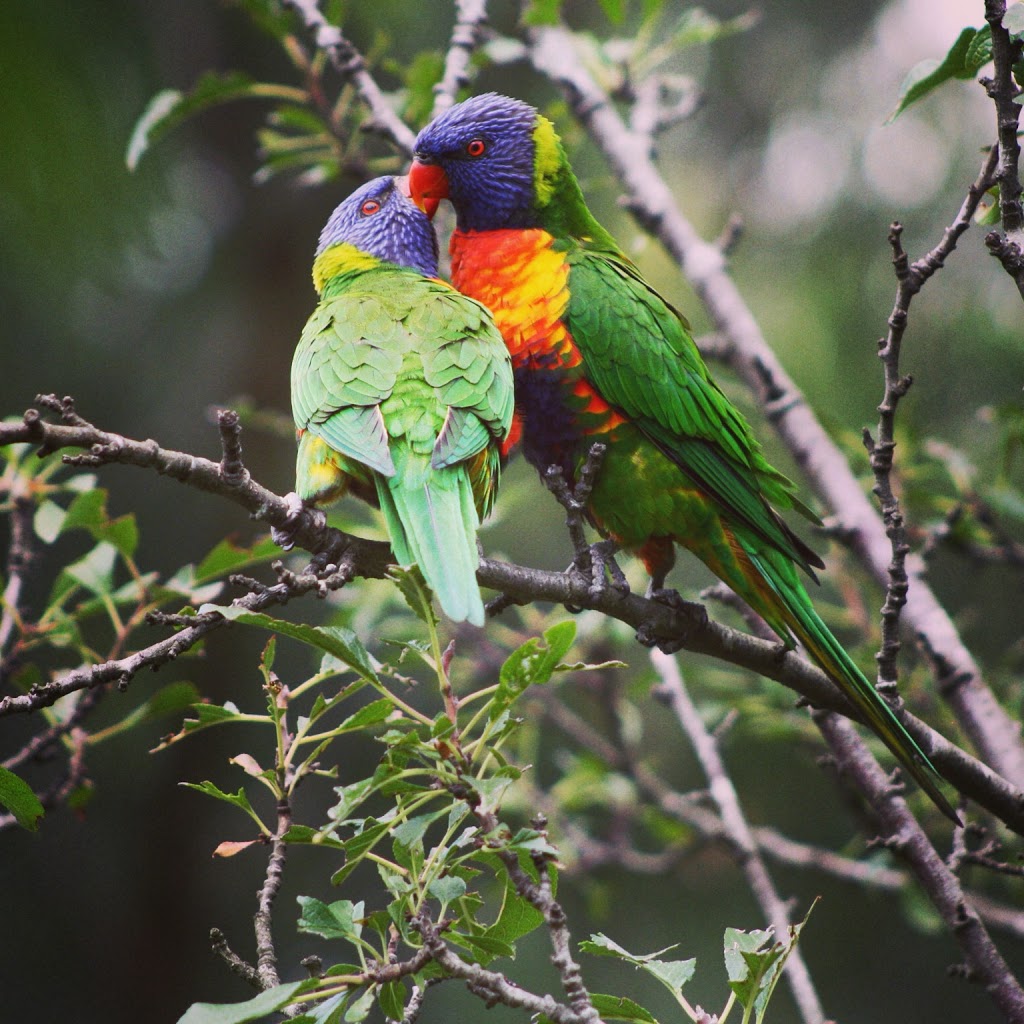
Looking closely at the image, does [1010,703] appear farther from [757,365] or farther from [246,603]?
[246,603]

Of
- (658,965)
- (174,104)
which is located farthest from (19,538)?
(658,965)

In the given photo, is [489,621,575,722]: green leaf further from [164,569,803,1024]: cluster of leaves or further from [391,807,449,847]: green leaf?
[391,807,449,847]: green leaf

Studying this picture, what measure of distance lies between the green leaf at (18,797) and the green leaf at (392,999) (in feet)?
1.47

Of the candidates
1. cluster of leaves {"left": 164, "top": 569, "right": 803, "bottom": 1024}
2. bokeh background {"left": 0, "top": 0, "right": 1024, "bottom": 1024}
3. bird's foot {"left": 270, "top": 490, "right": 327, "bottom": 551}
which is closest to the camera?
cluster of leaves {"left": 164, "top": 569, "right": 803, "bottom": 1024}

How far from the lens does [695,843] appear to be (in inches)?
114

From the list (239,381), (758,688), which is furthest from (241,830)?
(758,688)

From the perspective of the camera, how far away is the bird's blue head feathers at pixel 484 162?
2266 mm

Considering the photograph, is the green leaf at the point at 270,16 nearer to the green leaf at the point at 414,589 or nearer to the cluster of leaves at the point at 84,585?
the cluster of leaves at the point at 84,585

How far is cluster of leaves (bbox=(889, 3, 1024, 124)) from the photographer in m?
1.28

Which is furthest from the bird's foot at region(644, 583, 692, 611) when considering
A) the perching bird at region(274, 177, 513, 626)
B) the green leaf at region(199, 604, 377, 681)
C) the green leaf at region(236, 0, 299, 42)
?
the green leaf at region(236, 0, 299, 42)

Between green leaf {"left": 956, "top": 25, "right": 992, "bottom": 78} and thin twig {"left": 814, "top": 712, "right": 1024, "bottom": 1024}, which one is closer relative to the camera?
green leaf {"left": 956, "top": 25, "right": 992, "bottom": 78}

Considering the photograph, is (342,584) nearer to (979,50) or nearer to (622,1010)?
(622,1010)

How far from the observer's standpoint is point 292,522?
1.40 m

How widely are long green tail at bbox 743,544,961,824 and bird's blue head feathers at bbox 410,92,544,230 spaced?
93cm
